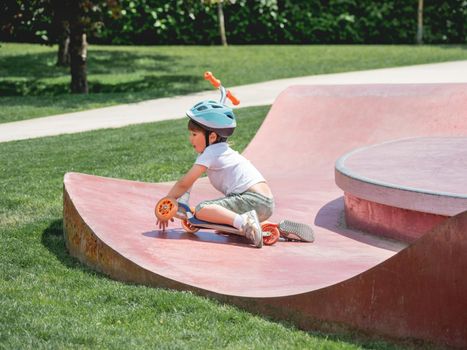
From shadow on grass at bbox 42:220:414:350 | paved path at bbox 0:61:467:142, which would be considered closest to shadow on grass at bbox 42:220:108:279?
shadow on grass at bbox 42:220:414:350

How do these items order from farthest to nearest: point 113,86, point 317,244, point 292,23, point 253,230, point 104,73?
point 292,23 < point 104,73 < point 113,86 < point 317,244 < point 253,230

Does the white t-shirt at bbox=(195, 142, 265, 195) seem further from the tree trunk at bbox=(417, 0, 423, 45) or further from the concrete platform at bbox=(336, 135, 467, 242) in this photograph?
the tree trunk at bbox=(417, 0, 423, 45)

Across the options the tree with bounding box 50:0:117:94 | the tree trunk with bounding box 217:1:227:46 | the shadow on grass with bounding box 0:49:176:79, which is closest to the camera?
the tree with bounding box 50:0:117:94

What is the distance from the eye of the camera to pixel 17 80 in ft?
66.0

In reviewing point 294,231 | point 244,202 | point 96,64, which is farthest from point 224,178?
point 96,64

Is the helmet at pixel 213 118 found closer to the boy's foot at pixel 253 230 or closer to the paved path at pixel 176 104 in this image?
the boy's foot at pixel 253 230

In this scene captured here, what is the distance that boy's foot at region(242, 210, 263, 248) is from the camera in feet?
20.3

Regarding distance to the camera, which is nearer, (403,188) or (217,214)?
(217,214)

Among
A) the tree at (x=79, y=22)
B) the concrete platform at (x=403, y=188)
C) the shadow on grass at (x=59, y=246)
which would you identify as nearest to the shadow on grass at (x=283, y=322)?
the shadow on grass at (x=59, y=246)

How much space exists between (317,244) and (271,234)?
0.39 metres

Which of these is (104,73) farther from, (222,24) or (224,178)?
(224,178)

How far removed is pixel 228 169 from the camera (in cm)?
644

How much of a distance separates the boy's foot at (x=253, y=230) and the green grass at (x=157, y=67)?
9.34 metres

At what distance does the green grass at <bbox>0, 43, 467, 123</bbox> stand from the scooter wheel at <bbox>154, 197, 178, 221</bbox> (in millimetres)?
9110
